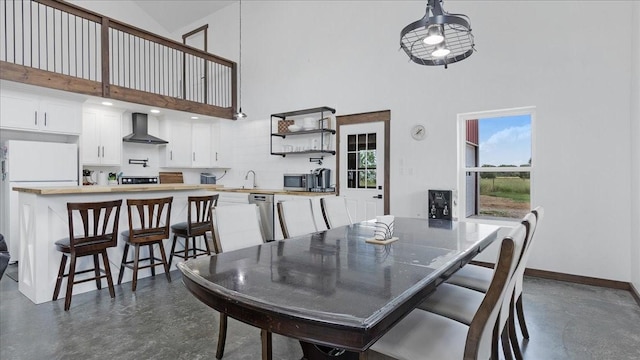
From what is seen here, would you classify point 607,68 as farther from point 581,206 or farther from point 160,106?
point 160,106

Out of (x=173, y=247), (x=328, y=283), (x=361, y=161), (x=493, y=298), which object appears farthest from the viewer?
(x=361, y=161)

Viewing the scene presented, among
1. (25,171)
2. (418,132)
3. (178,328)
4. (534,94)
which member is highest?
(534,94)

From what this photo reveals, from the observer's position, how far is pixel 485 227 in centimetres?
276

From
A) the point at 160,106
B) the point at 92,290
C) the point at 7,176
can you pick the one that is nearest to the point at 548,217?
the point at 92,290

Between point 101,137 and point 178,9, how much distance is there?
11.0ft

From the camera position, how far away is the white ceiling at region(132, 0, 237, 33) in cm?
696

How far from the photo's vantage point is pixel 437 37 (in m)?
2.12

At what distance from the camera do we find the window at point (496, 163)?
4094mm

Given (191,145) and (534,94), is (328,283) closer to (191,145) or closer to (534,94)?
(534,94)

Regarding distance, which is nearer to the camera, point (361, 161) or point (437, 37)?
point (437, 37)

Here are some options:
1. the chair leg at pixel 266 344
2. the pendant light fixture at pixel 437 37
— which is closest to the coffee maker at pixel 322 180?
the pendant light fixture at pixel 437 37

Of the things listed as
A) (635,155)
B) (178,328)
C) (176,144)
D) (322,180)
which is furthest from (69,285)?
(635,155)

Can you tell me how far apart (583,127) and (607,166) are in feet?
1.57

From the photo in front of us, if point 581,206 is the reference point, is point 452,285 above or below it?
below
